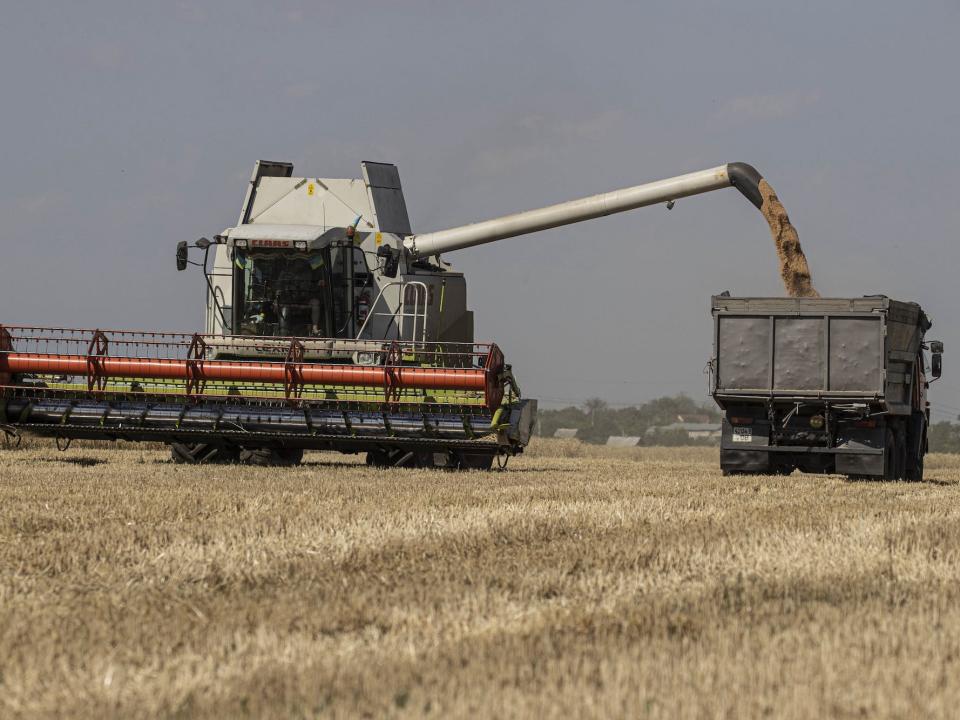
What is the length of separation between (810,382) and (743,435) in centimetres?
94

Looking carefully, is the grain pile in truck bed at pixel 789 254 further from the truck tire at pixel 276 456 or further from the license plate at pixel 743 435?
the truck tire at pixel 276 456

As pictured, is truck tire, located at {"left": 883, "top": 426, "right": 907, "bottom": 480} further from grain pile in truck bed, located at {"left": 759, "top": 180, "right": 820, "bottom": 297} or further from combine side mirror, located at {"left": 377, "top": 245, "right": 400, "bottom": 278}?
combine side mirror, located at {"left": 377, "top": 245, "right": 400, "bottom": 278}

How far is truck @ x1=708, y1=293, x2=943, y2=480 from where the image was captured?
14.2 m

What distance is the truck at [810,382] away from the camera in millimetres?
14172

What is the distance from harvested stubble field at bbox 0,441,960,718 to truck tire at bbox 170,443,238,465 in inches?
215

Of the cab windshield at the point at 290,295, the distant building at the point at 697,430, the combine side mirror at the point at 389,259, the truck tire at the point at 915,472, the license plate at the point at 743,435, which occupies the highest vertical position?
the combine side mirror at the point at 389,259

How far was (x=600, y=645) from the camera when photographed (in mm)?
4469

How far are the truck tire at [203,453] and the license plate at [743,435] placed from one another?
5.44 metres

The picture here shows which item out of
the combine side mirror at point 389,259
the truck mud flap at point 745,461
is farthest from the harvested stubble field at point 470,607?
the combine side mirror at point 389,259

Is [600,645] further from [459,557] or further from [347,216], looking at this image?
[347,216]

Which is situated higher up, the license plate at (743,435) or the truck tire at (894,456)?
the license plate at (743,435)

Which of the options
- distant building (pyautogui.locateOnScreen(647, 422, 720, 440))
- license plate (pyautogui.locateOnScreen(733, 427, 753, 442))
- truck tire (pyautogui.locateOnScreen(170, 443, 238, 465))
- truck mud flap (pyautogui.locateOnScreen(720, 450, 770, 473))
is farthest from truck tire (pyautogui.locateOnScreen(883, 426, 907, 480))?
distant building (pyautogui.locateOnScreen(647, 422, 720, 440))

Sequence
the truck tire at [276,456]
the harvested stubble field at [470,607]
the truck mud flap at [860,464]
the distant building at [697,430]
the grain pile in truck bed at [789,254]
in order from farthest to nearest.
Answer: the distant building at [697,430]
the grain pile in truck bed at [789,254]
the truck tire at [276,456]
the truck mud flap at [860,464]
the harvested stubble field at [470,607]

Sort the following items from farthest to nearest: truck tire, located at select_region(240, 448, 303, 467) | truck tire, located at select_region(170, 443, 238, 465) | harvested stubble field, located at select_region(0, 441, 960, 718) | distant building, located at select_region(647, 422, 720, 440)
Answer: distant building, located at select_region(647, 422, 720, 440) → truck tire, located at select_region(170, 443, 238, 465) → truck tire, located at select_region(240, 448, 303, 467) → harvested stubble field, located at select_region(0, 441, 960, 718)
